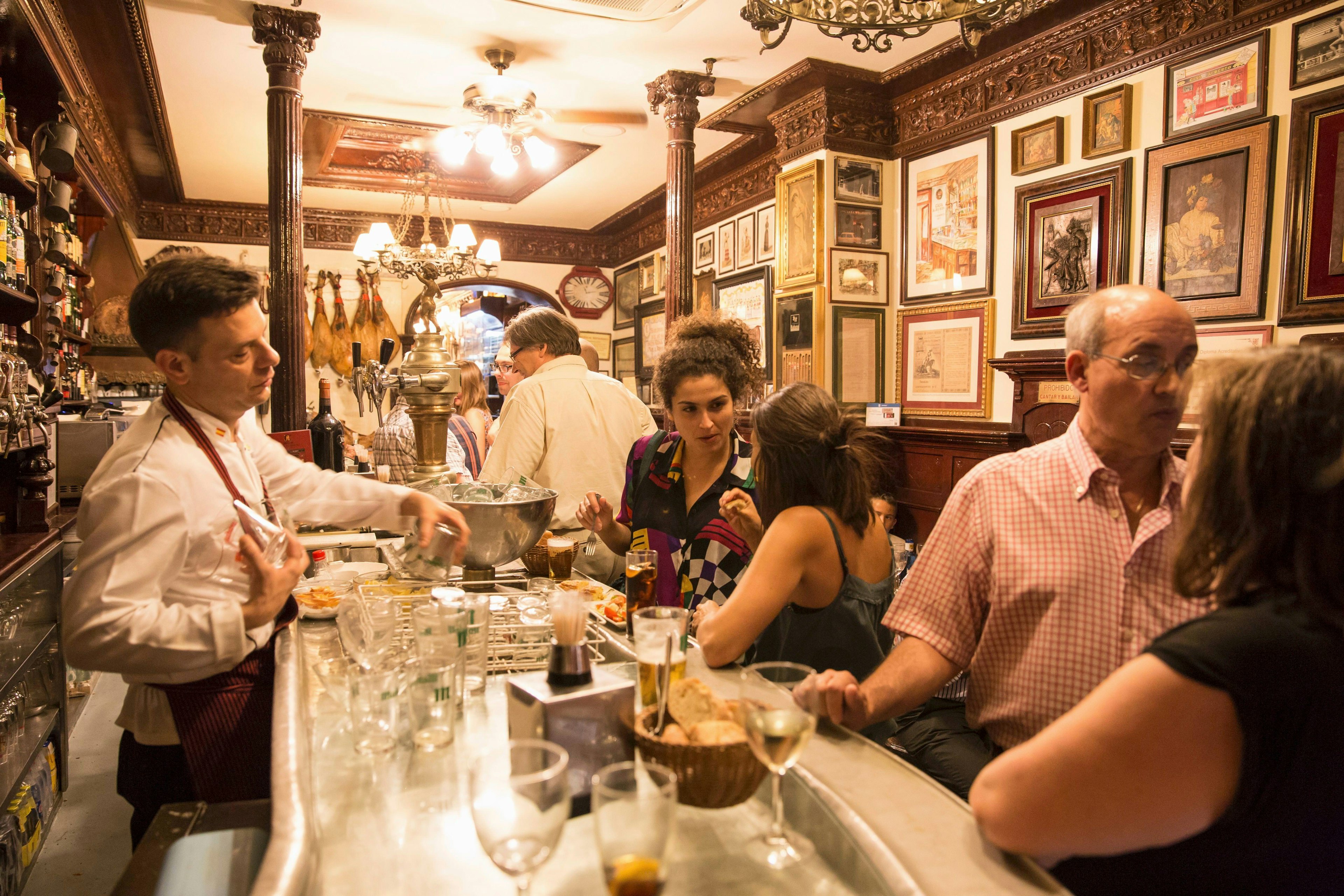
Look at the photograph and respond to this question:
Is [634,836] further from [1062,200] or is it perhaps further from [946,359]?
[946,359]

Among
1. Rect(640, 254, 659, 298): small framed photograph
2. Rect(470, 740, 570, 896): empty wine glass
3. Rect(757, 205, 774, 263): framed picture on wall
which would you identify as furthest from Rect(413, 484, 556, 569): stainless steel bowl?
Rect(640, 254, 659, 298): small framed photograph

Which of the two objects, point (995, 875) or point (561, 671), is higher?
point (561, 671)

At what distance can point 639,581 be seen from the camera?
1.86 m

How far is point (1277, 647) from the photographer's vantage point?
874 mm

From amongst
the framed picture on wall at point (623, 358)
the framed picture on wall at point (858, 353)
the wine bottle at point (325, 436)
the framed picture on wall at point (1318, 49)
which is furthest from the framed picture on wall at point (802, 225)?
the framed picture on wall at point (623, 358)

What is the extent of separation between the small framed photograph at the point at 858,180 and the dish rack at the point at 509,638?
4.46m

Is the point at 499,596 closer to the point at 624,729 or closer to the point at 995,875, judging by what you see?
the point at 624,729

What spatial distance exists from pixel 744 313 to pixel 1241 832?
634 cm

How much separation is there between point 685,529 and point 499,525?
63 centimetres

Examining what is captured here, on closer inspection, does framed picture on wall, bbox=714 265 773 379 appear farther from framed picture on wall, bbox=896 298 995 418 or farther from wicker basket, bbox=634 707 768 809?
wicker basket, bbox=634 707 768 809

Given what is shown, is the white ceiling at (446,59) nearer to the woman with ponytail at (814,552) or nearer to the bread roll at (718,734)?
the woman with ponytail at (814,552)

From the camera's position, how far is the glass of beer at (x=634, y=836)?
832 mm

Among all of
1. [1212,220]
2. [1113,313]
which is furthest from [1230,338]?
[1113,313]

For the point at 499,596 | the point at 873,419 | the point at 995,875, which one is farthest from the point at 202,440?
the point at 873,419
